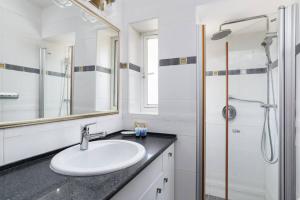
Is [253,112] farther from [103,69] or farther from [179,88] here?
[103,69]

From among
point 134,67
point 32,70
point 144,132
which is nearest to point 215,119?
point 144,132

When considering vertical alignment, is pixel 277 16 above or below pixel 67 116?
above

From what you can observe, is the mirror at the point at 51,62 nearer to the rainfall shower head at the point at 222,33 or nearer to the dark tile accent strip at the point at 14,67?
the dark tile accent strip at the point at 14,67

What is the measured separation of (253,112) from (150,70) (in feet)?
3.77

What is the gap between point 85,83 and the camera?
4.02 ft

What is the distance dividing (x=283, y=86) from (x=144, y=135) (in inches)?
44.3

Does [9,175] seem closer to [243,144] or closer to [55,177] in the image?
[55,177]

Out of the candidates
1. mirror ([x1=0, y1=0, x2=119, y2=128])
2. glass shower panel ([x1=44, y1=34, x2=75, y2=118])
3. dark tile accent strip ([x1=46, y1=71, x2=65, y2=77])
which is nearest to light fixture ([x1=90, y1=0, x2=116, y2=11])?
mirror ([x1=0, y1=0, x2=119, y2=128])

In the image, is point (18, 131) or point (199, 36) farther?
point (199, 36)

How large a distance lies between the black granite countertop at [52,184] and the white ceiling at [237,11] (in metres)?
1.42

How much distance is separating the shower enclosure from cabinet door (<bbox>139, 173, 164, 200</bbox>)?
448 millimetres

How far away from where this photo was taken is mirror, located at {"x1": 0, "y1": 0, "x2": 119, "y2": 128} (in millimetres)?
763

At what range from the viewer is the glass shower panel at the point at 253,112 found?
51.6 inches

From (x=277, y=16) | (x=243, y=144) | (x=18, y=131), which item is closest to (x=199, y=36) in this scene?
(x=277, y=16)
